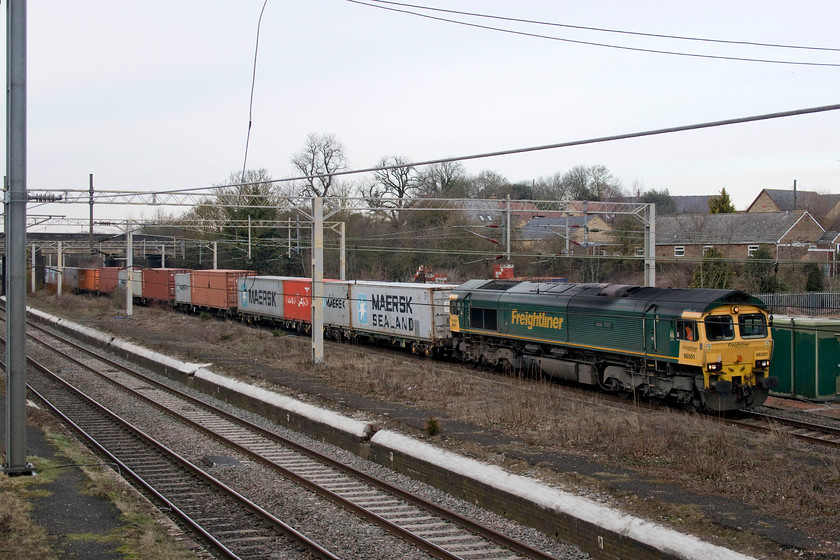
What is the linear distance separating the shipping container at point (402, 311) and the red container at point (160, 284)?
25.0 m

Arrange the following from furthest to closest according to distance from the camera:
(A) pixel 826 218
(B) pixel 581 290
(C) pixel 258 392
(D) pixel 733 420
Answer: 1. (A) pixel 826 218
2. (B) pixel 581 290
3. (C) pixel 258 392
4. (D) pixel 733 420

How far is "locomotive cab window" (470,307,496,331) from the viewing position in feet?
78.7

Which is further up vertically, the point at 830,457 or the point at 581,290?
the point at 581,290

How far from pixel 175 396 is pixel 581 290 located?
12621mm

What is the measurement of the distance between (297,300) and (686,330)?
22.8 m

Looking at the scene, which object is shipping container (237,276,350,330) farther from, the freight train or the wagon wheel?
the wagon wheel

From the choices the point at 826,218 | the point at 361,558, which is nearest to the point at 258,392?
the point at 361,558

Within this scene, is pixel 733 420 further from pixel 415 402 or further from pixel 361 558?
pixel 361 558

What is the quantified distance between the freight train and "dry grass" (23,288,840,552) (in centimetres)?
89

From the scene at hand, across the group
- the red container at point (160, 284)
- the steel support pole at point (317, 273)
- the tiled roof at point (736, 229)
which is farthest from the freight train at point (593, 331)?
the red container at point (160, 284)

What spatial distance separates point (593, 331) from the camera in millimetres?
19484

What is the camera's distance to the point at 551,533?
9336 mm

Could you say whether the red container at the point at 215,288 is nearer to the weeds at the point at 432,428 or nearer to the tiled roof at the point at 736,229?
the tiled roof at the point at 736,229

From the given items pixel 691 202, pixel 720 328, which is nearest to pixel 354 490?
pixel 720 328
